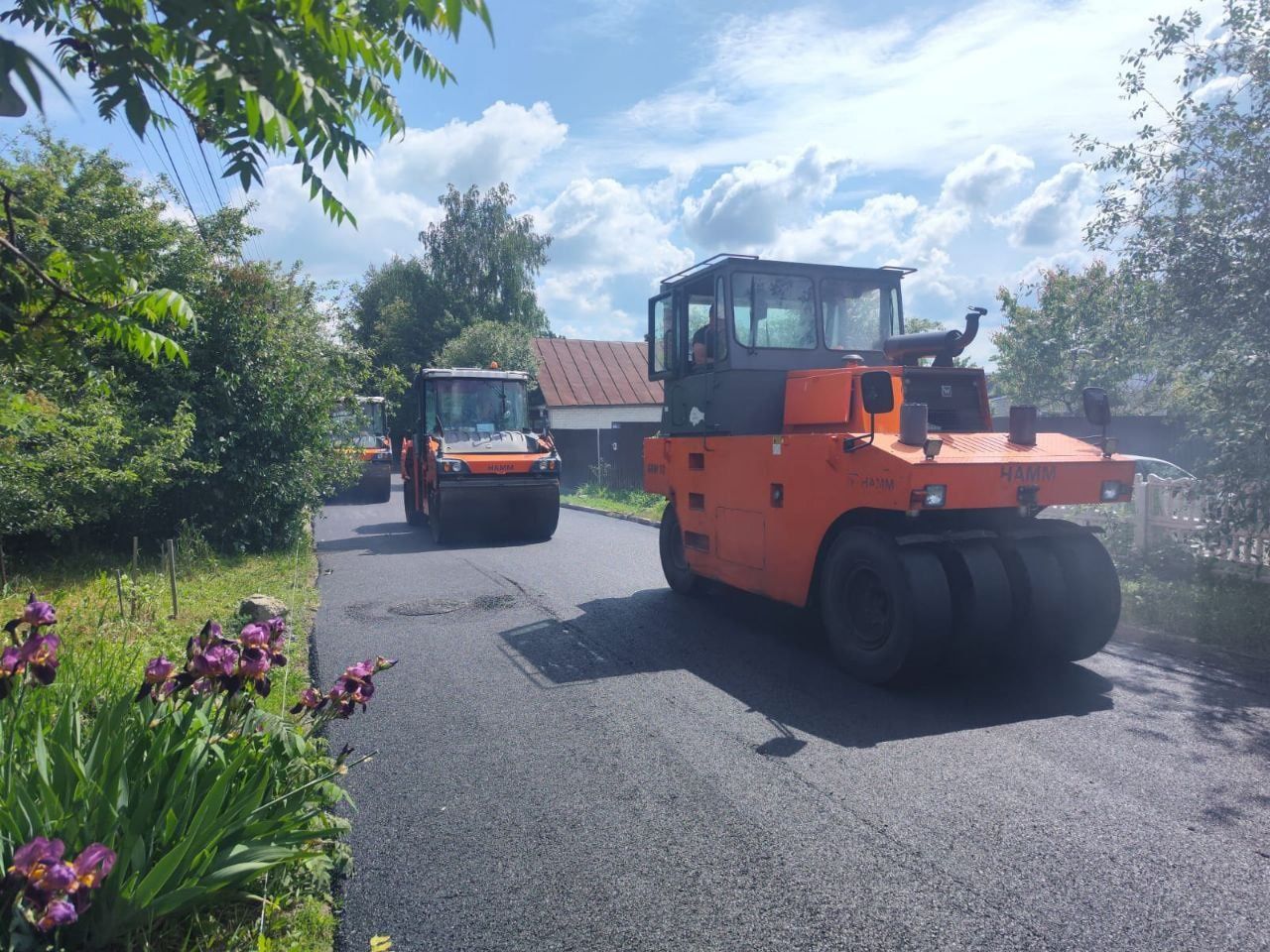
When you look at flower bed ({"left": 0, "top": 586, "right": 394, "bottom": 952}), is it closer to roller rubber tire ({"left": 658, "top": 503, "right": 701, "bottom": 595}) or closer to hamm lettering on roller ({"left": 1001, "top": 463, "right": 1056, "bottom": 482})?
hamm lettering on roller ({"left": 1001, "top": 463, "right": 1056, "bottom": 482})

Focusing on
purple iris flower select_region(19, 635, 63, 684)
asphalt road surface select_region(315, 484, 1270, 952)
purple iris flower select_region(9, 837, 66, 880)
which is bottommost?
asphalt road surface select_region(315, 484, 1270, 952)

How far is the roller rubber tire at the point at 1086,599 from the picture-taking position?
20.4ft

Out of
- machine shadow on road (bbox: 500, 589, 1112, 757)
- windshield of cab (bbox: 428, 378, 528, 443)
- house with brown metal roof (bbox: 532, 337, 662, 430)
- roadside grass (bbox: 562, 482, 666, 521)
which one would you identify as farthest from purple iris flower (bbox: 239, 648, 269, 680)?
house with brown metal roof (bbox: 532, 337, 662, 430)

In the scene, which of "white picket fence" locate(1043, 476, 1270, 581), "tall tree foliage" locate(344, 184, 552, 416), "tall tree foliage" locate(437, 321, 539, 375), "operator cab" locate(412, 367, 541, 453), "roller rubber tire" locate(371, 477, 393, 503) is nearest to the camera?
"white picket fence" locate(1043, 476, 1270, 581)

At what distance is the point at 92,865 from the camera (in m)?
2.40

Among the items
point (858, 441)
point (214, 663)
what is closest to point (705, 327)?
point (858, 441)

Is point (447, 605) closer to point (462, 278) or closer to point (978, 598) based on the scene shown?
point (978, 598)

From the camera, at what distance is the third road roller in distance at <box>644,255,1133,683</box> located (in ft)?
19.4

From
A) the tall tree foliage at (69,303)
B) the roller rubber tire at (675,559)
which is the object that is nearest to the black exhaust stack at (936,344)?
the roller rubber tire at (675,559)

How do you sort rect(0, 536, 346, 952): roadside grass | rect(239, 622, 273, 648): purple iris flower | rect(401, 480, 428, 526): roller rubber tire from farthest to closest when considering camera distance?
rect(401, 480, 428, 526): roller rubber tire
rect(239, 622, 273, 648): purple iris flower
rect(0, 536, 346, 952): roadside grass

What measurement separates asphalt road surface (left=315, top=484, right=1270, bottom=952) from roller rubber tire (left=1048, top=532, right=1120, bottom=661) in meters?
0.25

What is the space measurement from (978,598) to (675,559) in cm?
405

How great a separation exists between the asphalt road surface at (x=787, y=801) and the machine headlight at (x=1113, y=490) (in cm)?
124

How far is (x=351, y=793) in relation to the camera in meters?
4.49
